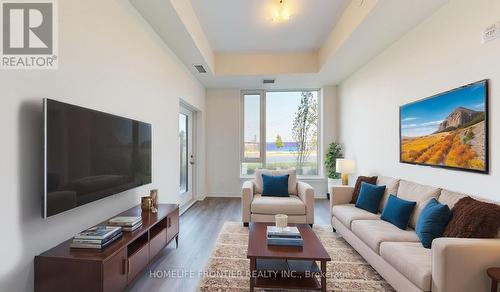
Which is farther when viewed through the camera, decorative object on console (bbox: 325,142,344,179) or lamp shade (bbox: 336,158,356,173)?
decorative object on console (bbox: 325,142,344,179)

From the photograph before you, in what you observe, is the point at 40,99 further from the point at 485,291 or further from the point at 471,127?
the point at 471,127

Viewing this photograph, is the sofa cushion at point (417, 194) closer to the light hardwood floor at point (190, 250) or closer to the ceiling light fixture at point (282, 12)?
the light hardwood floor at point (190, 250)

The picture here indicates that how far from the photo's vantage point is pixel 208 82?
5.57 meters

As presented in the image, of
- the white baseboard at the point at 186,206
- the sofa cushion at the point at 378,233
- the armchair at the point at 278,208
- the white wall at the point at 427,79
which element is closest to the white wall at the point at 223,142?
the white baseboard at the point at 186,206

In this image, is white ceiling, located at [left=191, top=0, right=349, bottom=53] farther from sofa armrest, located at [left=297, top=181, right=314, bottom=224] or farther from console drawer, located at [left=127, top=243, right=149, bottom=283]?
console drawer, located at [left=127, top=243, right=149, bottom=283]

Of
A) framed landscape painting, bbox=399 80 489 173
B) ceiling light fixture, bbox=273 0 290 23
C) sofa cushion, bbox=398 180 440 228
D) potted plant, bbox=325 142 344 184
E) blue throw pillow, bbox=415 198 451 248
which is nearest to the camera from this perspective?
blue throw pillow, bbox=415 198 451 248

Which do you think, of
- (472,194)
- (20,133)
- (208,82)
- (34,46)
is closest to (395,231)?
(472,194)

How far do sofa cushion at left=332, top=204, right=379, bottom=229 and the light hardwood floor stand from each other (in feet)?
2.37

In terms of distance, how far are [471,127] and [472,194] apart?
612mm

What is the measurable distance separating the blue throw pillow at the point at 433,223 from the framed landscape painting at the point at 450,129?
0.50m

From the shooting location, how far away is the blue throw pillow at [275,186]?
4031mm

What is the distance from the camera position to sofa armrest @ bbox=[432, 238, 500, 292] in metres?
1.59

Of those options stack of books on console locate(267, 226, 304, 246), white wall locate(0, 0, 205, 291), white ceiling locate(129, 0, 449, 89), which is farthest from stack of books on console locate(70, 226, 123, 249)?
white ceiling locate(129, 0, 449, 89)

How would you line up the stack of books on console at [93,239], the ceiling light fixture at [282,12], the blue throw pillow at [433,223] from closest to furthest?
1. the stack of books on console at [93,239]
2. the blue throw pillow at [433,223]
3. the ceiling light fixture at [282,12]
